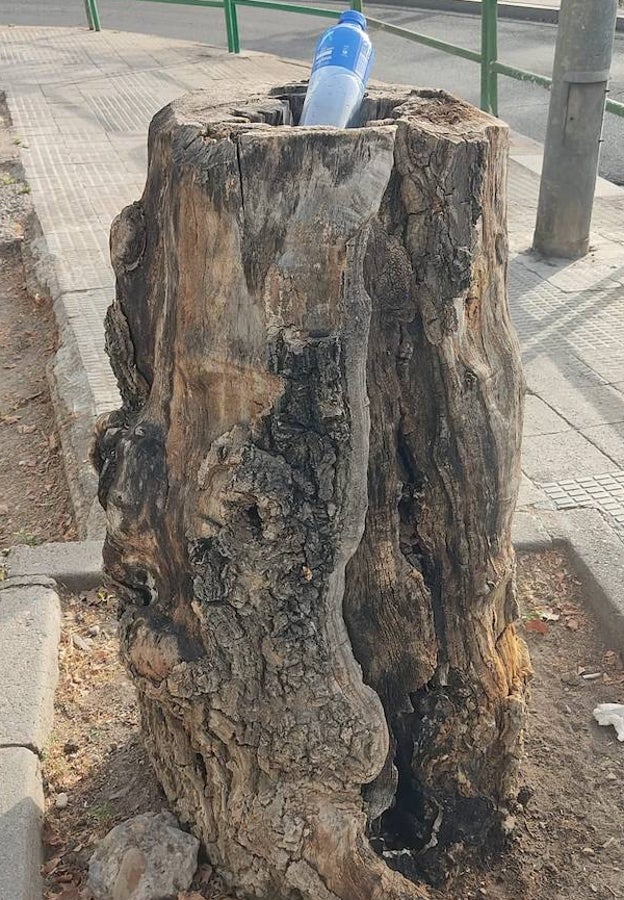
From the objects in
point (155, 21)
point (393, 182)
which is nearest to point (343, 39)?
point (393, 182)

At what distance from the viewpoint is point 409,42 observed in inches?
525

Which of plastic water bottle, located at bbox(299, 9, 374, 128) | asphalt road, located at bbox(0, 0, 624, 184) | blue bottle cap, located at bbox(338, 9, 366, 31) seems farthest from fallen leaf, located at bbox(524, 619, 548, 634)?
asphalt road, located at bbox(0, 0, 624, 184)

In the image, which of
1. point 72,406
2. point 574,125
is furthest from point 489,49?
point 72,406

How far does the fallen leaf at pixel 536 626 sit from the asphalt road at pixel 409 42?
5820mm

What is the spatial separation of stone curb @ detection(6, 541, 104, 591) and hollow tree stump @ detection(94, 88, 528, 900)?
101cm

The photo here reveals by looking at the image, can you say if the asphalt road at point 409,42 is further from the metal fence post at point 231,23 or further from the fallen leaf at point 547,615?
the fallen leaf at point 547,615

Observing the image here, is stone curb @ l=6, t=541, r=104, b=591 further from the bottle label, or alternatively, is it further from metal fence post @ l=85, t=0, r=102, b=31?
metal fence post @ l=85, t=0, r=102, b=31

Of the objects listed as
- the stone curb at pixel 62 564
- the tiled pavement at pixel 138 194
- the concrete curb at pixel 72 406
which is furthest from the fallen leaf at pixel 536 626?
the concrete curb at pixel 72 406

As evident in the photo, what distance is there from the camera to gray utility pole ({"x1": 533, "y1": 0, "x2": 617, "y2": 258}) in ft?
16.7

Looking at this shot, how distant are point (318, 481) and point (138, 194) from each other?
5.86 meters

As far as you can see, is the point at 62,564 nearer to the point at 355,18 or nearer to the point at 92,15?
the point at 355,18

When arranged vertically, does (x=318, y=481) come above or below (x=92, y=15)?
above

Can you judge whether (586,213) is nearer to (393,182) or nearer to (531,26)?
(393,182)

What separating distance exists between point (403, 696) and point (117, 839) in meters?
0.66
